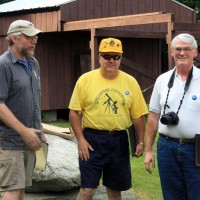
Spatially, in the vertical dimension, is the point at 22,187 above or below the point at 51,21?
below

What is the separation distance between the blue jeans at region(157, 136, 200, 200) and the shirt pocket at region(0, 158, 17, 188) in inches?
50.5

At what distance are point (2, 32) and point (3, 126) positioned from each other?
11.7 meters

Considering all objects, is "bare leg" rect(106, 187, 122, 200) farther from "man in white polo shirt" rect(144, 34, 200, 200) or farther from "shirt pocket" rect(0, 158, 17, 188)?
"shirt pocket" rect(0, 158, 17, 188)

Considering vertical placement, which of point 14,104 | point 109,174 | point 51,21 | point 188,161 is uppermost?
point 51,21

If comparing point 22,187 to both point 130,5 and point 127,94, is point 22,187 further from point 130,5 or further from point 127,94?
point 130,5

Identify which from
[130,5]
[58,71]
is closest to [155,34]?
[130,5]

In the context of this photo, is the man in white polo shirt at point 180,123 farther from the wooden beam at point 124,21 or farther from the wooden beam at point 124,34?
the wooden beam at point 124,34

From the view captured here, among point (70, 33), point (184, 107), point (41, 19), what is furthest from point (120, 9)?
point (184, 107)

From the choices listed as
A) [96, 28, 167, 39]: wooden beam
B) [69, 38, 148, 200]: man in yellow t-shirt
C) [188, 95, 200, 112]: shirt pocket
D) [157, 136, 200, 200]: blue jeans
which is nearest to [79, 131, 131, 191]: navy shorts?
[69, 38, 148, 200]: man in yellow t-shirt

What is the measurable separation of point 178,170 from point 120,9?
11.5 m

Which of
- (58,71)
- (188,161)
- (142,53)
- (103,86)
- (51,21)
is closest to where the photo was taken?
(188,161)

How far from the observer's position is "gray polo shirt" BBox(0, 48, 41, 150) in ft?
14.1

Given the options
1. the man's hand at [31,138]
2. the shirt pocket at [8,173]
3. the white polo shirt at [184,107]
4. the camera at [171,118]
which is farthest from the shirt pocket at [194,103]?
the shirt pocket at [8,173]

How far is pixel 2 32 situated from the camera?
15.6m
